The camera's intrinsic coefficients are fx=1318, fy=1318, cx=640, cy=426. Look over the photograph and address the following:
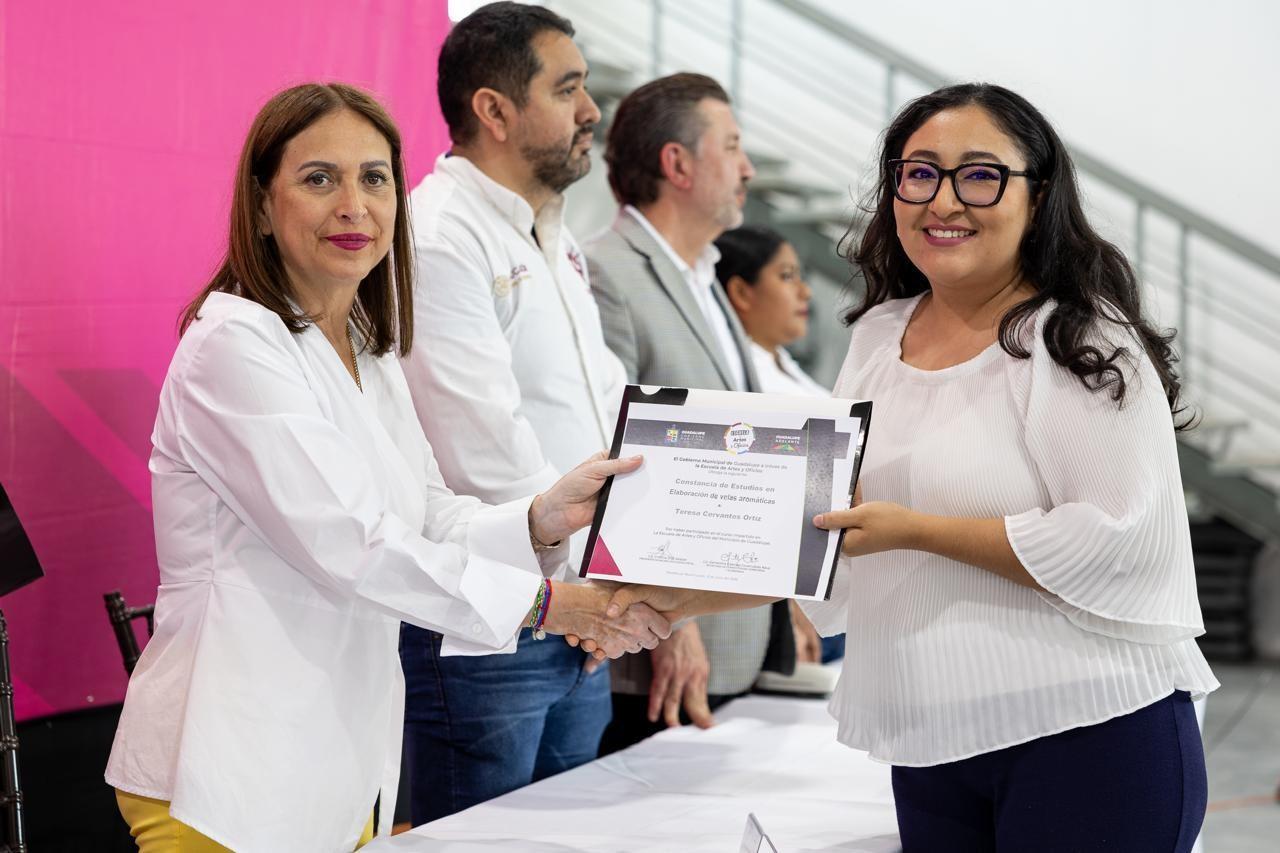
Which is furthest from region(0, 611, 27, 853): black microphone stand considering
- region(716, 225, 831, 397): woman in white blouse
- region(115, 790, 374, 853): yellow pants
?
region(716, 225, 831, 397): woman in white blouse

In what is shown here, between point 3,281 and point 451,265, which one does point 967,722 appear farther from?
point 3,281

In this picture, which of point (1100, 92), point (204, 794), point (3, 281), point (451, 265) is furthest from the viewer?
point (1100, 92)

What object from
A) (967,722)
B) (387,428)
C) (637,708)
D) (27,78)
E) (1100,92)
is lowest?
(637,708)

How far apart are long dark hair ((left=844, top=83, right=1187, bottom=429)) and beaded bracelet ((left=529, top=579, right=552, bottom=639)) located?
721mm

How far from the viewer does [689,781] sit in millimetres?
2439

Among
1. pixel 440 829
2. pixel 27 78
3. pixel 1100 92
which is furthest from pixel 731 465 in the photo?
pixel 1100 92

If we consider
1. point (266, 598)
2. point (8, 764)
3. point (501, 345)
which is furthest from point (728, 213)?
point (8, 764)

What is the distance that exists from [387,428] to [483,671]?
1.80 feet

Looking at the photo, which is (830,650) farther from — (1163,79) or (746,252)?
(1163,79)

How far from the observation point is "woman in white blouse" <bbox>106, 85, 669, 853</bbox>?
164 centimetres

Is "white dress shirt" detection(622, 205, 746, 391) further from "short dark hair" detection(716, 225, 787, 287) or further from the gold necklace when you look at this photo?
the gold necklace

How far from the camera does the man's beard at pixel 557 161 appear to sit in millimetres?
2574

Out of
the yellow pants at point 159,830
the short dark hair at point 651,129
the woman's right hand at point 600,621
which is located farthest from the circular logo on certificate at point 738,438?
the short dark hair at point 651,129

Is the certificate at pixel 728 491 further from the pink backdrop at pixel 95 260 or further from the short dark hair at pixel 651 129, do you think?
the short dark hair at pixel 651 129
